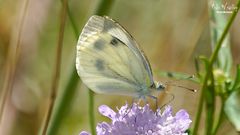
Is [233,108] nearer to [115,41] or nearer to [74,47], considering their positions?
[115,41]

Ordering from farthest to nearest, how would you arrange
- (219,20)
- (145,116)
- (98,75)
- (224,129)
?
(224,129)
(219,20)
(98,75)
(145,116)

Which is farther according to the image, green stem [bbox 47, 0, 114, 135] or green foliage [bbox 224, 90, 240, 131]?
green stem [bbox 47, 0, 114, 135]

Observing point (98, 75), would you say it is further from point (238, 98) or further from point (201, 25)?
point (201, 25)

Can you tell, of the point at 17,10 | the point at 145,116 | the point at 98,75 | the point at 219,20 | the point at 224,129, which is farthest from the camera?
the point at 17,10

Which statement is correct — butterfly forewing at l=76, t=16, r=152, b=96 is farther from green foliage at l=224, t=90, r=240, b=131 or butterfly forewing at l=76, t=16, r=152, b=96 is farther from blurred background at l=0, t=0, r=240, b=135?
blurred background at l=0, t=0, r=240, b=135

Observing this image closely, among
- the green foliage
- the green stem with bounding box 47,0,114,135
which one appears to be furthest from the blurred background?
the green foliage

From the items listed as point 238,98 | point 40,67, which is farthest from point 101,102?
point 238,98

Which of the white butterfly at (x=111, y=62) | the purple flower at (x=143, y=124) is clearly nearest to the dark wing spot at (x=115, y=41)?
the white butterfly at (x=111, y=62)

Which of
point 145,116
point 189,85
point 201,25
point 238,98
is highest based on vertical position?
point 201,25
